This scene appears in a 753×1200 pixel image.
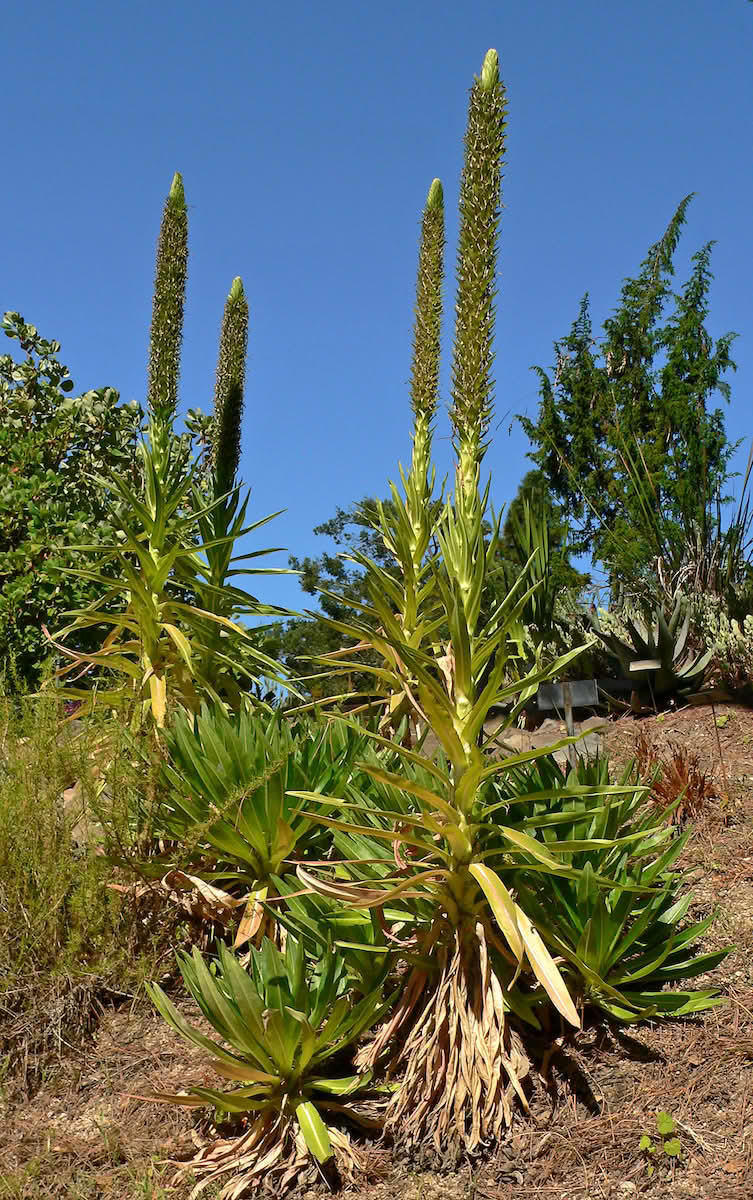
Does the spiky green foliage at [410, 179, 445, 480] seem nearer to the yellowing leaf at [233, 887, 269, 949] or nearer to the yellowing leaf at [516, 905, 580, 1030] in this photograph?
the yellowing leaf at [233, 887, 269, 949]

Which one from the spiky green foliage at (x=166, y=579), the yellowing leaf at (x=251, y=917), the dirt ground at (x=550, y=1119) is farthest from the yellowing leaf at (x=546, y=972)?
the spiky green foliage at (x=166, y=579)

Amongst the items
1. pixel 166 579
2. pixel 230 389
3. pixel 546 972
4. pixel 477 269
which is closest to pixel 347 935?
pixel 546 972

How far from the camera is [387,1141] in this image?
115 inches

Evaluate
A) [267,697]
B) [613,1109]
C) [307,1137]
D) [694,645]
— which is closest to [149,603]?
[267,697]

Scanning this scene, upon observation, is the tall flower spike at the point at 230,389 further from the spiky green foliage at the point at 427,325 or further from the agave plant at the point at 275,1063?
the agave plant at the point at 275,1063

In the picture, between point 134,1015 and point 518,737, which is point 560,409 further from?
point 134,1015

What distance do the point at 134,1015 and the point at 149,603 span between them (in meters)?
1.94

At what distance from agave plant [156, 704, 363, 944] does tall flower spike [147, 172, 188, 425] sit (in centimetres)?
230

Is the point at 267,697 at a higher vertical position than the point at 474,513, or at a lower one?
lower

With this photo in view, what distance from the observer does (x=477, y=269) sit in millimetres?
3203

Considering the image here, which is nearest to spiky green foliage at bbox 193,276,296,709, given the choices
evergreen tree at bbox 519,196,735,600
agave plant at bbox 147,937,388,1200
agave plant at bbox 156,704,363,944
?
agave plant at bbox 156,704,363,944

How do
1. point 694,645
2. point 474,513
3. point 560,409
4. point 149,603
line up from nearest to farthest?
point 474,513
point 149,603
point 694,645
point 560,409

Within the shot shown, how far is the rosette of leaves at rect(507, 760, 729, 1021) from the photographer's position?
3.00 m

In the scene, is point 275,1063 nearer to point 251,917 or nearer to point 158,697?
point 251,917
